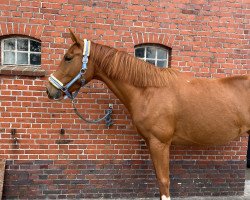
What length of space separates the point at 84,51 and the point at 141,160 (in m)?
1.94

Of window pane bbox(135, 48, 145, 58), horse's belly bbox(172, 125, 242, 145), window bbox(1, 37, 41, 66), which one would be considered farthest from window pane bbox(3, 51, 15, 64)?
horse's belly bbox(172, 125, 242, 145)

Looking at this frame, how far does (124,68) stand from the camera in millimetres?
2936

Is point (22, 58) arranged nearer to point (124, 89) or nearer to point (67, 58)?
point (67, 58)

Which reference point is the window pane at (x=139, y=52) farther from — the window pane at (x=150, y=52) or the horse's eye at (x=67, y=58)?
the horse's eye at (x=67, y=58)

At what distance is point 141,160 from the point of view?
12.1ft

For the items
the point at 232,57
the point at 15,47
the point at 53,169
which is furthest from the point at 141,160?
the point at 15,47

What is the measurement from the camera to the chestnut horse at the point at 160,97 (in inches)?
113

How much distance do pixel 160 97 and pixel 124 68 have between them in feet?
1.94

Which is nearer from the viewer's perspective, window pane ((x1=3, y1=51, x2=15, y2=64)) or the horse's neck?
the horse's neck

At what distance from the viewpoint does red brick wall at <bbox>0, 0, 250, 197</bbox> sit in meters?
3.35

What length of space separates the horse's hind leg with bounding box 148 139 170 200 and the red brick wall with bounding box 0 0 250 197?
72 centimetres

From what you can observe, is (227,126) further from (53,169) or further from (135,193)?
(53,169)

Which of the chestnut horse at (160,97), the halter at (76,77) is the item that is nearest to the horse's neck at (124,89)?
the chestnut horse at (160,97)

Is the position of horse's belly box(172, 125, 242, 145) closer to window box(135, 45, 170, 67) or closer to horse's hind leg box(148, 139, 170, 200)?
horse's hind leg box(148, 139, 170, 200)
